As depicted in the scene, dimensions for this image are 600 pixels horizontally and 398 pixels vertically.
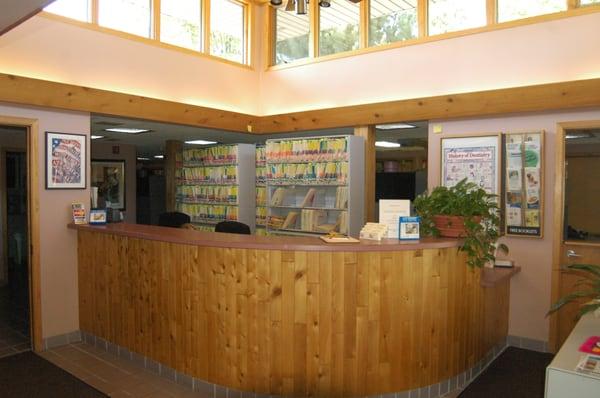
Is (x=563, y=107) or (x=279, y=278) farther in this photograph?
(x=563, y=107)

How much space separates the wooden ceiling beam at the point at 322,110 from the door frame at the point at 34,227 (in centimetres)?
36

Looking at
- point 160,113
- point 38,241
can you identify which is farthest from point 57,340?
point 160,113

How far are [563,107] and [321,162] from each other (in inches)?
113

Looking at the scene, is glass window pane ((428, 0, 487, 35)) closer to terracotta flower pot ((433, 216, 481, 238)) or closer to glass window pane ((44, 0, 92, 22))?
terracotta flower pot ((433, 216, 481, 238))

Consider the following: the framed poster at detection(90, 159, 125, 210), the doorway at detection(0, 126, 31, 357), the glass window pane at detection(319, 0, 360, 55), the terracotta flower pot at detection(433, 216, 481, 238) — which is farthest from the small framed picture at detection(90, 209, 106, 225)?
the framed poster at detection(90, 159, 125, 210)

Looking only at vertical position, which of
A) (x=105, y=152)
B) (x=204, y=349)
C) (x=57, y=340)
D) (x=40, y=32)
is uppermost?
(x=40, y=32)

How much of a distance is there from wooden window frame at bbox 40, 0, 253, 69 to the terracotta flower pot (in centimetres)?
418

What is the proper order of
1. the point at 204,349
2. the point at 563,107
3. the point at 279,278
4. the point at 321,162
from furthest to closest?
the point at 321,162, the point at 563,107, the point at 204,349, the point at 279,278

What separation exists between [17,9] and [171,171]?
5265 mm

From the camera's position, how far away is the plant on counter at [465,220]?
3738mm

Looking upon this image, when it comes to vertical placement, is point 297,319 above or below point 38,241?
below

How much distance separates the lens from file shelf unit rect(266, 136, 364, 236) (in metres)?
5.84

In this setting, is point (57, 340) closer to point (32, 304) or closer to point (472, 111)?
point (32, 304)

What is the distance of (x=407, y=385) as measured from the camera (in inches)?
140
